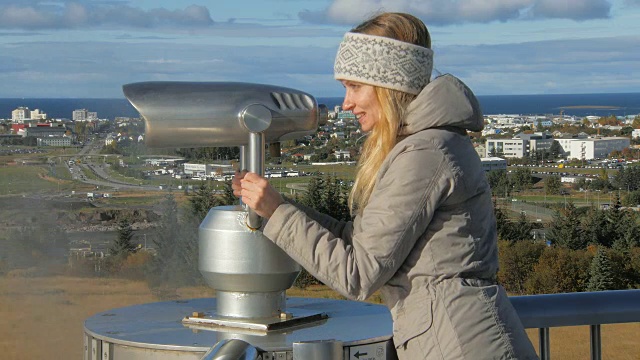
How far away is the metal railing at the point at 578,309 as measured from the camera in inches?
88.7

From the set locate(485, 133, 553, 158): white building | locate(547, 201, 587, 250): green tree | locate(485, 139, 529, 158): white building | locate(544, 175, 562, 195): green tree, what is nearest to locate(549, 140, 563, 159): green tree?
locate(485, 133, 553, 158): white building

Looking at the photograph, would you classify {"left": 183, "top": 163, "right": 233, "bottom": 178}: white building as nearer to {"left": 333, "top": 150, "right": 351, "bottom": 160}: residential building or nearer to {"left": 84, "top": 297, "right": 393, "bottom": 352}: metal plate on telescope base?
{"left": 84, "top": 297, "right": 393, "bottom": 352}: metal plate on telescope base

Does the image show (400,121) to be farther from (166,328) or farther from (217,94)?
(166,328)

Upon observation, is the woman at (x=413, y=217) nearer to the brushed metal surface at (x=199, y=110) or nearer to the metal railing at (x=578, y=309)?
the brushed metal surface at (x=199, y=110)

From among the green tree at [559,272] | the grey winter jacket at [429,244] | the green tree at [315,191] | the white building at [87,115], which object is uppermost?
the white building at [87,115]

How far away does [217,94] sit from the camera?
5.50 feet

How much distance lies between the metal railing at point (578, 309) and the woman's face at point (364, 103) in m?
0.71

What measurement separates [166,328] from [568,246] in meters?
32.9

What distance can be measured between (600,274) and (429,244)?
27.7 metres

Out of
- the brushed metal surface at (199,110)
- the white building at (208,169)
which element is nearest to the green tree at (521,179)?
the white building at (208,169)

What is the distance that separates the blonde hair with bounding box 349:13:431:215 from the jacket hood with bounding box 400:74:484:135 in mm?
25

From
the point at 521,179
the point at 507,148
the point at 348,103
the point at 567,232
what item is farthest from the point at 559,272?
the point at 348,103

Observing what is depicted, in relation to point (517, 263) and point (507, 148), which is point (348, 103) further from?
point (507, 148)

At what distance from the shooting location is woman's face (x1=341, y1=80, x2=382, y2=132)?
1.72m
